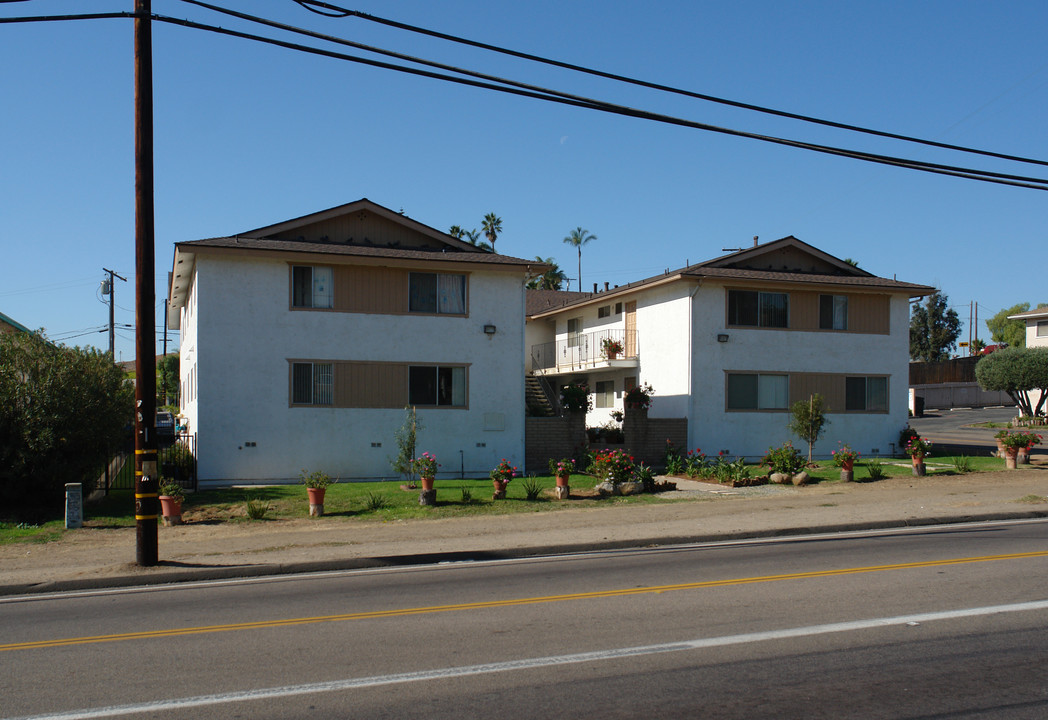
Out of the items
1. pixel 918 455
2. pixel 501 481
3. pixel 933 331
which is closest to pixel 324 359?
pixel 501 481

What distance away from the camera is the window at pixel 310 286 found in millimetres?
22328

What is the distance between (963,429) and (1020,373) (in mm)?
4686

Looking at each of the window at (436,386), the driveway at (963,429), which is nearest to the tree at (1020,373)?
the driveway at (963,429)

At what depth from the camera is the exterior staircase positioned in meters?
27.9

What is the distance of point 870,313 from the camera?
28297 mm

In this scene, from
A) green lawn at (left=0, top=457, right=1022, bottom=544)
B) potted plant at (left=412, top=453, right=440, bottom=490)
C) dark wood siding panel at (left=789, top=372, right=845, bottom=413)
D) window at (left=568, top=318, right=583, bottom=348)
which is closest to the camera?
green lawn at (left=0, top=457, right=1022, bottom=544)

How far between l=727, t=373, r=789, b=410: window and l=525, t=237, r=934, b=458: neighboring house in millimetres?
32

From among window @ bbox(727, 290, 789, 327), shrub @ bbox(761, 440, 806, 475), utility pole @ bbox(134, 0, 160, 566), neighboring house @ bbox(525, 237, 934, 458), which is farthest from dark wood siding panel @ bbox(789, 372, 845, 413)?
utility pole @ bbox(134, 0, 160, 566)

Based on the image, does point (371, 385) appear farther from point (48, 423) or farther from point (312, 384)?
point (48, 423)

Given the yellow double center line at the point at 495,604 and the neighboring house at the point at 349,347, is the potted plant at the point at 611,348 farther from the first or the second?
the yellow double center line at the point at 495,604

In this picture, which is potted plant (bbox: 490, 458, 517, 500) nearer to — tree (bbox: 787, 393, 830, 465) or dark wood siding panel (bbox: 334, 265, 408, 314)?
dark wood siding panel (bbox: 334, 265, 408, 314)

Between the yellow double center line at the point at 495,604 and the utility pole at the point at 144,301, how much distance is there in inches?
166

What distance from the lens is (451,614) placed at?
8375mm

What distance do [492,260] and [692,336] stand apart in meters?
7.08
